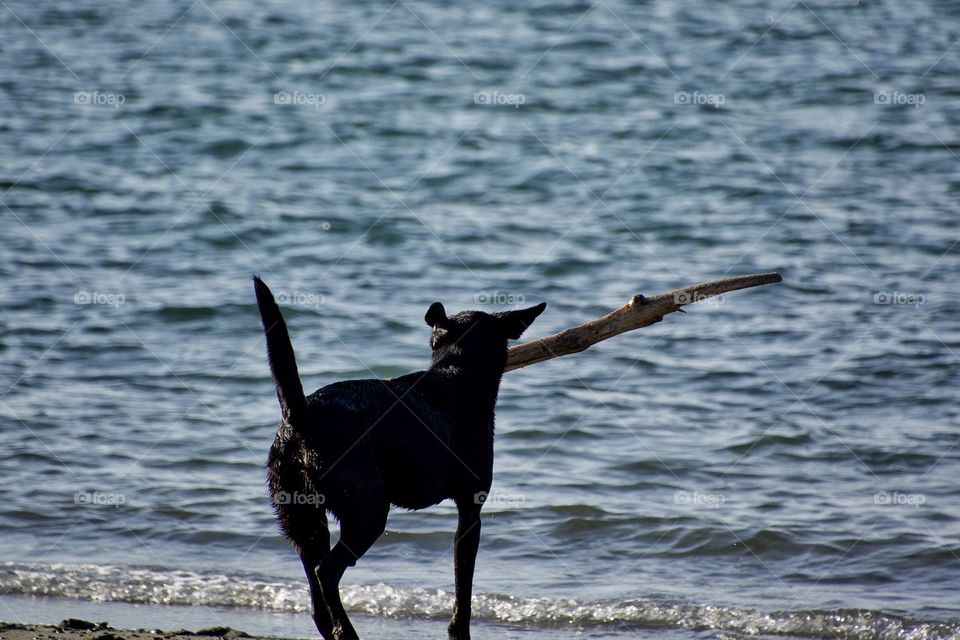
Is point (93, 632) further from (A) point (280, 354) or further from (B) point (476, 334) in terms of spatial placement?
(B) point (476, 334)

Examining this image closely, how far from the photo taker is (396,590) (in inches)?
297

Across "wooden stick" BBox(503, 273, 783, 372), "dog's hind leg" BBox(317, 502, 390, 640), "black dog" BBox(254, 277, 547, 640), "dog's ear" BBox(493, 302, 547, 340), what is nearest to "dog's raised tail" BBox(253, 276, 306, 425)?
"black dog" BBox(254, 277, 547, 640)

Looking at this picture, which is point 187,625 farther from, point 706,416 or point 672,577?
point 706,416

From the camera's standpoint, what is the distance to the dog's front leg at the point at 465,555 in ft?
20.5

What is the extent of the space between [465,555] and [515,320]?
120 centimetres

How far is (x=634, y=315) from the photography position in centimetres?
652

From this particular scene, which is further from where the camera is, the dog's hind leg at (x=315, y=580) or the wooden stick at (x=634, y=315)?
the wooden stick at (x=634, y=315)

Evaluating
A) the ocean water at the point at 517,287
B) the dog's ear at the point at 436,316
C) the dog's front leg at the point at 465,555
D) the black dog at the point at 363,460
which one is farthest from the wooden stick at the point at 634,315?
the ocean water at the point at 517,287

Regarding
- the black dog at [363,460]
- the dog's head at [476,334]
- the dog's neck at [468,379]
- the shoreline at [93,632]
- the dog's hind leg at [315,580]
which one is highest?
the dog's head at [476,334]

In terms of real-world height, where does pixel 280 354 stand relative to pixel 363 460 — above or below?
above

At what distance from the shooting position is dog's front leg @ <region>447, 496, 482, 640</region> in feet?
20.5

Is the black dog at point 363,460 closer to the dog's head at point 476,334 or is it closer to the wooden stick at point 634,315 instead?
the dog's head at point 476,334

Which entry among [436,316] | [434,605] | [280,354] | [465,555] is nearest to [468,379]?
[436,316]

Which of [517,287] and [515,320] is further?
[517,287]
